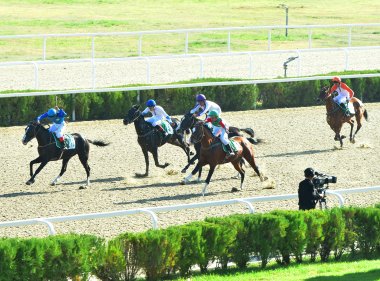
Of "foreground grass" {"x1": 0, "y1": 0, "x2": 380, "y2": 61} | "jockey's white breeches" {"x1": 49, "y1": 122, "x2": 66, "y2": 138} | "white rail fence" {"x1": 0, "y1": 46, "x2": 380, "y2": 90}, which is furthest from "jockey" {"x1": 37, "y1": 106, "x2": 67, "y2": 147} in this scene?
"foreground grass" {"x1": 0, "y1": 0, "x2": 380, "y2": 61}

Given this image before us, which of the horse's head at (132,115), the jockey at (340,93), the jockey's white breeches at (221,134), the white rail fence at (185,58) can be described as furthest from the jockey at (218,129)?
the white rail fence at (185,58)

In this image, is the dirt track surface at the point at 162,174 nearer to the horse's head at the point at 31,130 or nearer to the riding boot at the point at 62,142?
the riding boot at the point at 62,142

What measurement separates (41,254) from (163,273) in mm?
1536

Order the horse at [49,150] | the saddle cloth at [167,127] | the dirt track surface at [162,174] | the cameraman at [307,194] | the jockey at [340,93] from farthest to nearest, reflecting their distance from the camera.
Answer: the jockey at [340,93]
the saddle cloth at [167,127]
the horse at [49,150]
the dirt track surface at [162,174]
the cameraman at [307,194]

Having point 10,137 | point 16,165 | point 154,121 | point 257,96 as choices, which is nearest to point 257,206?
point 154,121

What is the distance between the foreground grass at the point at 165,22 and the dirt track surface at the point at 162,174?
→ 345 inches

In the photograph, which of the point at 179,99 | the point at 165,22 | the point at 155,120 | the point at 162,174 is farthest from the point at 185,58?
the point at 165,22

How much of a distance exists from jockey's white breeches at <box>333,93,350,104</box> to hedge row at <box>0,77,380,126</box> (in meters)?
3.77

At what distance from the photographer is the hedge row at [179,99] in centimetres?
2620

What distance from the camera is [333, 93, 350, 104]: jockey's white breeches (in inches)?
980

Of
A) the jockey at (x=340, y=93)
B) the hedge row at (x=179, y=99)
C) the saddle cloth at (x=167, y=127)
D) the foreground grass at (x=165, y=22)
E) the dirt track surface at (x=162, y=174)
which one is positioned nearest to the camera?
the dirt track surface at (x=162, y=174)

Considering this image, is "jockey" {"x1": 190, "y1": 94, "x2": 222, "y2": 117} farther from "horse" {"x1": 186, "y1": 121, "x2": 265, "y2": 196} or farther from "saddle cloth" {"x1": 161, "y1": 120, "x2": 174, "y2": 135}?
"horse" {"x1": 186, "y1": 121, "x2": 265, "y2": 196}

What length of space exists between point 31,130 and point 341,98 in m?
6.69

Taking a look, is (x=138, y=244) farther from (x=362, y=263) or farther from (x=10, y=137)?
(x=10, y=137)
